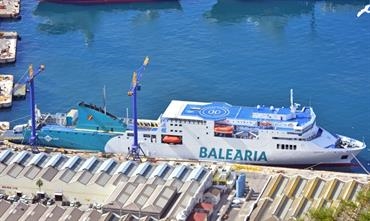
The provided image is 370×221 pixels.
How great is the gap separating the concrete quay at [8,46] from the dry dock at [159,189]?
2511 centimetres

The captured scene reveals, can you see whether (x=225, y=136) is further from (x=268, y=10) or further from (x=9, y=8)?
(x=9, y=8)

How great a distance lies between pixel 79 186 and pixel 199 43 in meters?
36.7

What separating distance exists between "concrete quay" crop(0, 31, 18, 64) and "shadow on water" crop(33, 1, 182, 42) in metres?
5.64

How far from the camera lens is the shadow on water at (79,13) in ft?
359

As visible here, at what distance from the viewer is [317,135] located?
7612cm

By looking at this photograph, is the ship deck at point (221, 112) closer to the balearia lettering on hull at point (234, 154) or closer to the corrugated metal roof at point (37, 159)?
the balearia lettering on hull at point (234, 154)

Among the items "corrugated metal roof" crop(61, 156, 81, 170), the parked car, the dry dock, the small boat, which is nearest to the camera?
the dry dock

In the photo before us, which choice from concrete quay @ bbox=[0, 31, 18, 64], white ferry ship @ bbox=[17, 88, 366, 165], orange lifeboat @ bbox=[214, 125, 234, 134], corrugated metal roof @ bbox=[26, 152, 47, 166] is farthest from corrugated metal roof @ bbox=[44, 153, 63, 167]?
concrete quay @ bbox=[0, 31, 18, 64]

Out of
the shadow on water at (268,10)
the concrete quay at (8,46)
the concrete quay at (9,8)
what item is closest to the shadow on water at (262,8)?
the shadow on water at (268,10)

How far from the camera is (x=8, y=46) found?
330ft

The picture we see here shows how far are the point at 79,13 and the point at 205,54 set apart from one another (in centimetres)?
2176

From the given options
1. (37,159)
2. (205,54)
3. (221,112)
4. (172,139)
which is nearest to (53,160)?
(37,159)

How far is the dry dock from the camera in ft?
212

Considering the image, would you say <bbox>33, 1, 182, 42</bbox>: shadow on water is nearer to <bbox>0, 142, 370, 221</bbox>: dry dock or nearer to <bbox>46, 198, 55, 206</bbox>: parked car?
<bbox>0, 142, 370, 221</bbox>: dry dock
